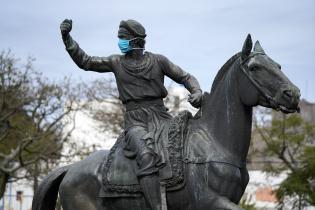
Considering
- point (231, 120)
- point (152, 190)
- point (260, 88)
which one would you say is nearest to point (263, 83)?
point (260, 88)

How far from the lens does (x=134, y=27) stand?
22.0ft

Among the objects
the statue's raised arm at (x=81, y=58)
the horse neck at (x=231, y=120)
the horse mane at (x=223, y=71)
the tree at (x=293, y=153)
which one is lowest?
the tree at (x=293, y=153)

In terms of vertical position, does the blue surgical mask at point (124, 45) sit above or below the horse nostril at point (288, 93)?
above

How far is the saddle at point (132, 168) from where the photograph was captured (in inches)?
241

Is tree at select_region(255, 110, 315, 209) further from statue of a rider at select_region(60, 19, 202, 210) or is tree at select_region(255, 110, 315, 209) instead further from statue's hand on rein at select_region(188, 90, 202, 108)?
statue's hand on rein at select_region(188, 90, 202, 108)

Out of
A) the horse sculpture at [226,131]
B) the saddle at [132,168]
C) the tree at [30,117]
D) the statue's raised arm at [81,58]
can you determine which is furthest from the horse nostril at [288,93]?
the tree at [30,117]

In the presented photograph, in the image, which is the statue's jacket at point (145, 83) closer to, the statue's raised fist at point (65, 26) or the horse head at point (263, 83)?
the statue's raised fist at point (65, 26)

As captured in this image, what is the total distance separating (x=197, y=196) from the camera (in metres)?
6.05

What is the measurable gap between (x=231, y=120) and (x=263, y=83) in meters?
0.52

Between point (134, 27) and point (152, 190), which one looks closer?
point (152, 190)

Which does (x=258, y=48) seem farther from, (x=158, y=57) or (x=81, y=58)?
(x=81, y=58)

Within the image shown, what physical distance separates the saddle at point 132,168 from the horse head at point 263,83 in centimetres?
75

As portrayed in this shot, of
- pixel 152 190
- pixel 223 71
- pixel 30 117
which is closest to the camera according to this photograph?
pixel 152 190

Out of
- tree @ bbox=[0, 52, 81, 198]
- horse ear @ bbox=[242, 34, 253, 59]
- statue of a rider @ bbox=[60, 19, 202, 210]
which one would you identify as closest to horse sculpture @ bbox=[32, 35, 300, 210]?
horse ear @ bbox=[242, 34, 253, 59]
